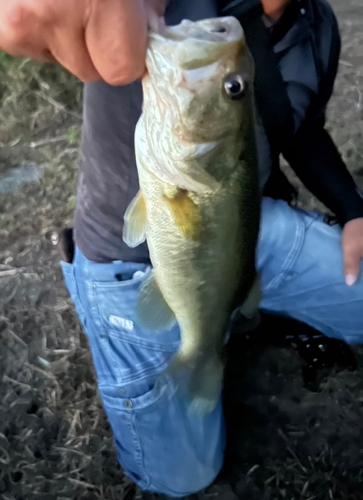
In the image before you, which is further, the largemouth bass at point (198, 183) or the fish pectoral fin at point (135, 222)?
the fish pectoral fin at point (135, 222)

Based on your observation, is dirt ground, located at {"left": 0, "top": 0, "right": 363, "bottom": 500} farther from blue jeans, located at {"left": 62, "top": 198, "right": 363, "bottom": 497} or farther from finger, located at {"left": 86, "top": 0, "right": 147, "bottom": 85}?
finger, located at {"left": 86, "top": 0, "right": 147, "bottom": 85}

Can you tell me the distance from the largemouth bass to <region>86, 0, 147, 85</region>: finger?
29 mm

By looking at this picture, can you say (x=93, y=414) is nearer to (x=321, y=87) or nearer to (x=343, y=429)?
(x=343, y=429)

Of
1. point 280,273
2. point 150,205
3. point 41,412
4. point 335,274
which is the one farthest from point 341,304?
point 41,412

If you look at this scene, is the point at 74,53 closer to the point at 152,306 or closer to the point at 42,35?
the point at 42,35

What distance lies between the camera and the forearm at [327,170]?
167cm

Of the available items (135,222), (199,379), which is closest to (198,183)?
(135,222)

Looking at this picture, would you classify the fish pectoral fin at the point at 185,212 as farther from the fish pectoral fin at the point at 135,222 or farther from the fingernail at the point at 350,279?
the fingernail at the point at 350,279

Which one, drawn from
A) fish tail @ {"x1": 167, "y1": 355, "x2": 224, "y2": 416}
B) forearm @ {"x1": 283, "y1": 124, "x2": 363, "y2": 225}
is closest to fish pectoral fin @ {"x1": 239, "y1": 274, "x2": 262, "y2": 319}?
fish tail @ {"x1": 167, "y1": 355, "x2": 224, "y2": 416}

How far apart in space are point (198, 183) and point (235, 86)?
18cm

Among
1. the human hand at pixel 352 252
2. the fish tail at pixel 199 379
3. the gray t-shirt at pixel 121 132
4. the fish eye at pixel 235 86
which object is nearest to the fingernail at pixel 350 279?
the human hand at pixel 352 252

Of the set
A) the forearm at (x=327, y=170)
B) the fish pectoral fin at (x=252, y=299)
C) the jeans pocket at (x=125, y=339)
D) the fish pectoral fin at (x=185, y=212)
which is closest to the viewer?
the fish pectoral fin at (x=185, y=212)

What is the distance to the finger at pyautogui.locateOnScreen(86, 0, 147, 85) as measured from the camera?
0.65 metres

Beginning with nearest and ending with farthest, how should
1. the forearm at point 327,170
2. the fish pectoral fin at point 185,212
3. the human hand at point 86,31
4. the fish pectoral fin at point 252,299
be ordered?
1. the human hand at point 86,31
2. the fish pectoral fin at point 185,212
3. the fish pectoral fin at point 252,299
4. the forearm at point 327,170
